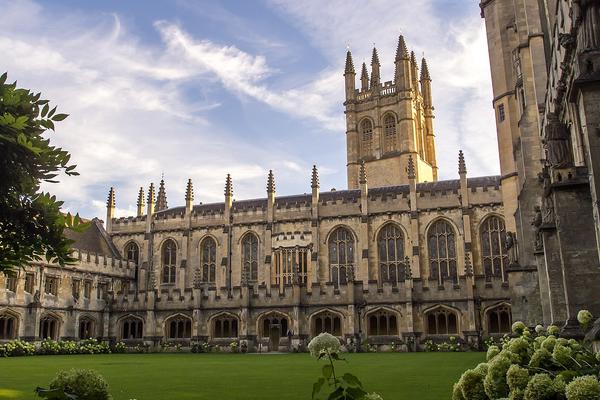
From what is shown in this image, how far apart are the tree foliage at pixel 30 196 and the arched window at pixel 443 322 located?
25.2 meters

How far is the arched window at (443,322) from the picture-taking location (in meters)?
29.8

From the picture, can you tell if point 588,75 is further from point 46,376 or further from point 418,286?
point 418,286

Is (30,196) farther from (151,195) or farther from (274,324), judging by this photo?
(151,195)

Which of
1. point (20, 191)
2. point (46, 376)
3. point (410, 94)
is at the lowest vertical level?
point (46, 376)

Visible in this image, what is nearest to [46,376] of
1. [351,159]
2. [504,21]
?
[504,21]

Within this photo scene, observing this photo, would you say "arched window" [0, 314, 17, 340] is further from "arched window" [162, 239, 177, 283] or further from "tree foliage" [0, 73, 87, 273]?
"tree foliage" [0, 73, 87, 273]

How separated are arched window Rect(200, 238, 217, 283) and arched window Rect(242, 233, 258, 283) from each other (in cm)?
226

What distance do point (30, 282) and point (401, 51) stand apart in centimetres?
3510

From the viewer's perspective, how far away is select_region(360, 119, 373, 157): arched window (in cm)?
5159

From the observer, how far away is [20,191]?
727 centimetres

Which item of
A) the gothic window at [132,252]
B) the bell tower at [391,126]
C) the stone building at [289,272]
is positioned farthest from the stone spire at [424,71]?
the gothic window at [132,252]

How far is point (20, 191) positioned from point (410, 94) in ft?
149

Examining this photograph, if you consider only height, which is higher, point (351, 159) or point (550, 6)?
point (351, 159)

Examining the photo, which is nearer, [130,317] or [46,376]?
[46,376]
